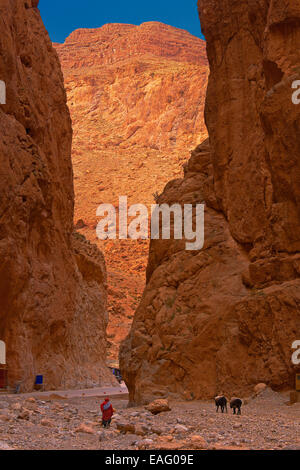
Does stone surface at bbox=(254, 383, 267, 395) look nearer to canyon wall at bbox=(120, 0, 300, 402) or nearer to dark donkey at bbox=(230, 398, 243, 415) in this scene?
canyon wall at bbox=(120, 0, 300, 402)

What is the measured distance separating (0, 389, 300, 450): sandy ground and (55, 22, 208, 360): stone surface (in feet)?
143

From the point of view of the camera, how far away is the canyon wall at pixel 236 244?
1545 centimetres

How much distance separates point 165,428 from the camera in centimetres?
1076

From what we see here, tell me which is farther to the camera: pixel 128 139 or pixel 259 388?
pixel 128 139

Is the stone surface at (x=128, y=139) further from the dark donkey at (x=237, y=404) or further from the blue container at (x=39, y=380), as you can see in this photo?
the dark donkey at (x=237, y=404)

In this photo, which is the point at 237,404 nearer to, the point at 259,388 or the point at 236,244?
the point at 259,388

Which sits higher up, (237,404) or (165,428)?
(237,404)

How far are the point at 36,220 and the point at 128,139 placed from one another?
274ft

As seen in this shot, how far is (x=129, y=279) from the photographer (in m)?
67.7

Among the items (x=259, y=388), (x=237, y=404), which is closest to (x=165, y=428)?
(x=237, y=404)

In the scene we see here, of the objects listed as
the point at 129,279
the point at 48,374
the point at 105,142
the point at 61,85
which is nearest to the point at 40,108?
the point at 61,85

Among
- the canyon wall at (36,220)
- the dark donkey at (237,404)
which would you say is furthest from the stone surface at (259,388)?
the canyon wall at (36,220)

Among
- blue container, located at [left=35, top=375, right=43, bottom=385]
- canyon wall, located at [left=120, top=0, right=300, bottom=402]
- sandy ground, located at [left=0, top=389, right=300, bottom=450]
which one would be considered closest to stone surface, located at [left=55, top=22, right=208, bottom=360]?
blue container, located at [left=35, top=375, right=43, bottom=385]

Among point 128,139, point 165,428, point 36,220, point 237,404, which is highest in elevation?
point 128,139
